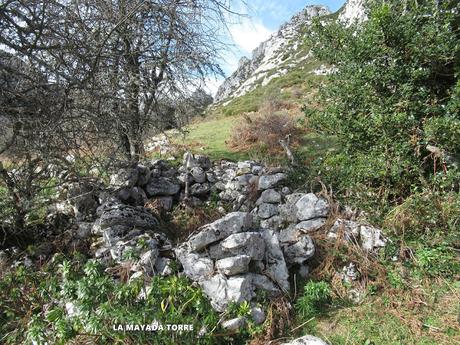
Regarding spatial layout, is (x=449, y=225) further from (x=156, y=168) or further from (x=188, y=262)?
(x=156, y=168)

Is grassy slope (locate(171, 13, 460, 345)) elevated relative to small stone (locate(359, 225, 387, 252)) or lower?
lower

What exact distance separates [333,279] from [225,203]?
2384mm

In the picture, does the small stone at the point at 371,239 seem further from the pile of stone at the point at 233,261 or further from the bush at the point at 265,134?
the bush at the point at 265,134

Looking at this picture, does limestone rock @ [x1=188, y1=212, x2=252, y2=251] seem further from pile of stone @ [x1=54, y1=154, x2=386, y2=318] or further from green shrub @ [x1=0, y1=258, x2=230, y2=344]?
green shrub @ [x1=0, y1=258, x2=230, y2=344]

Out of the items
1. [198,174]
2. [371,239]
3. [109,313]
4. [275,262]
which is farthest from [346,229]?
[198,174]

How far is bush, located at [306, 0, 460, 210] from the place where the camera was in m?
3.78

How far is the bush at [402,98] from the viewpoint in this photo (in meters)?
3.78

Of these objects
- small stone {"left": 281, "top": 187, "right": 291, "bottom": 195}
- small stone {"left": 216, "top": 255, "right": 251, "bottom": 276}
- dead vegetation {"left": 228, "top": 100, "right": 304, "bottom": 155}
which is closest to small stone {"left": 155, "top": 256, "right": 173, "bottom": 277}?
small stone {"left": 216, "top": 255, "right": 251, "bottom": 276}

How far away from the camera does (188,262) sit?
9.98 ft

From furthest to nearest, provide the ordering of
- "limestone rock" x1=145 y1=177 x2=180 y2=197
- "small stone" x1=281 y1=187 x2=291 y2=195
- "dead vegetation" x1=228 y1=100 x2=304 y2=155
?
"dead vegetation" x1=228 y1=100 x2=304 y2=155 < "limestone rock" x1=145 y1=177 x2=180 y2=197 < "small stone" x1=281 y1=187 x2=291 y2=195

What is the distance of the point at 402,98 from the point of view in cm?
400

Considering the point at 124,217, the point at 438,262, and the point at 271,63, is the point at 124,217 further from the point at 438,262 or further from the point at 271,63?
the point at 271,63

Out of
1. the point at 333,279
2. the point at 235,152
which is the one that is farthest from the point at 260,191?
the point at 235,152

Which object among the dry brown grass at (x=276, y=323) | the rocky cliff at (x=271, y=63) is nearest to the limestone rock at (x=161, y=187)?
the dry brown grass at (x=276, y=323)
